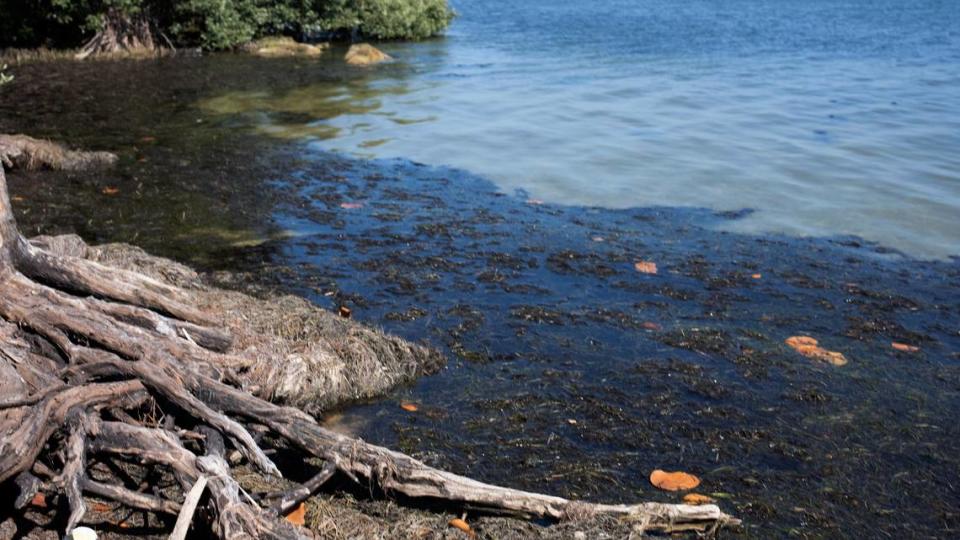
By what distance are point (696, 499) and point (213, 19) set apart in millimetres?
25234

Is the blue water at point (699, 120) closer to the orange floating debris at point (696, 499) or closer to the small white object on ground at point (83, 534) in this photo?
the orange floating debris at point (696, 499)

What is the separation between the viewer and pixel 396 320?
813 centimetres

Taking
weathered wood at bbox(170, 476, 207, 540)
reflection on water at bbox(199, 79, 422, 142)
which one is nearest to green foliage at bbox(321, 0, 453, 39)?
A: reflection on water at bbox(199, 79, 422, 142)

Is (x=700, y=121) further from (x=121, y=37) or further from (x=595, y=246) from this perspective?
(x=121, y=37)

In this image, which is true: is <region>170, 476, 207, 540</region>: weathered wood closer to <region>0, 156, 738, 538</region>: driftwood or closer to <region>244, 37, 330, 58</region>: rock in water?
<region>0, 156, 738, 538</region>: driftwood

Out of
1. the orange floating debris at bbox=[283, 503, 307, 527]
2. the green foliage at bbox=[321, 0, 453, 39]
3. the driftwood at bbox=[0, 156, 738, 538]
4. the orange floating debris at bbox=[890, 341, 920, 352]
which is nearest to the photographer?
the driftwood at bbox=[0, 156, 738, 538]

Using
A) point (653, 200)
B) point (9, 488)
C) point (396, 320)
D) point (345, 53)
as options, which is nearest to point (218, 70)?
point (345, 53)

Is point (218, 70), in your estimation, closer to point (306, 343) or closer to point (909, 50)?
point (306, 343)

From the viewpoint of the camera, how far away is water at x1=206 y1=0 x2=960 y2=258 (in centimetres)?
1344

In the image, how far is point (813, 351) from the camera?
310 inches

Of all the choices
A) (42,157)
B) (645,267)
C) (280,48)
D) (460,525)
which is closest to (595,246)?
(645,267)

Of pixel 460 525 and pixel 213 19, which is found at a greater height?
pixel 213 19

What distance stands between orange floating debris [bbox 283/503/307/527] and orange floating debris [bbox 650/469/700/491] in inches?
84.9

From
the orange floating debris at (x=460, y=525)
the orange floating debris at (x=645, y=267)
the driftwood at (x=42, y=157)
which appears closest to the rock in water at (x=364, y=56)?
the driftwood at (x=42, y=157)
